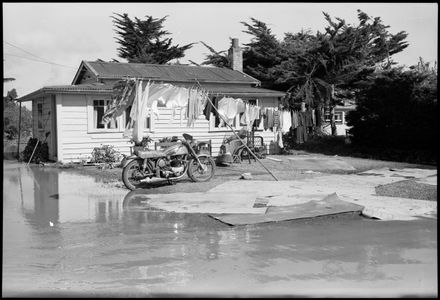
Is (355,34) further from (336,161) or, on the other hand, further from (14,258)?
(14,258)

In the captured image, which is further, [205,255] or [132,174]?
[132,174]

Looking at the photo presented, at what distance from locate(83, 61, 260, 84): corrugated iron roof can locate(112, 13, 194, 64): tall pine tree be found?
9.68 metres

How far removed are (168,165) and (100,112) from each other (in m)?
7.26

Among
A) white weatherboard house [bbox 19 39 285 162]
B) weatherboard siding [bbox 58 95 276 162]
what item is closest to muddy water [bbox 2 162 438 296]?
white weatherboard house [bbox 19 39 285 162]

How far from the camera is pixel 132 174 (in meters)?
11.3

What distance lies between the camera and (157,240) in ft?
22.0

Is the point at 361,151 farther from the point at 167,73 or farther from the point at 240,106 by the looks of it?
the point at 167,73

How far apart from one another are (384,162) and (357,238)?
38.6 ft

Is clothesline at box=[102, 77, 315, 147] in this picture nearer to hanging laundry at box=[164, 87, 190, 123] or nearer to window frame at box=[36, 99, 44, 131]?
hanging laundry at box=[164, 87, 190, 123]

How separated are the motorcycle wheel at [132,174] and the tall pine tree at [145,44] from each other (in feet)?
72.5

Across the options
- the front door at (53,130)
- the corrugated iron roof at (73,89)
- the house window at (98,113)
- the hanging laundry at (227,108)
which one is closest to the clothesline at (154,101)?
the hanging laundry at (227,108)

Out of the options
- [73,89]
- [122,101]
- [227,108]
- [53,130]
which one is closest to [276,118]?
[227,108]

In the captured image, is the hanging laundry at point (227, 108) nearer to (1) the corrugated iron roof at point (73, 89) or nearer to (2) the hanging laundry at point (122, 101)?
(2) the hanging laundry at point (122, 101)

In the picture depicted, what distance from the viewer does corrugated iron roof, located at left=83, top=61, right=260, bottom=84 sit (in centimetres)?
2086
